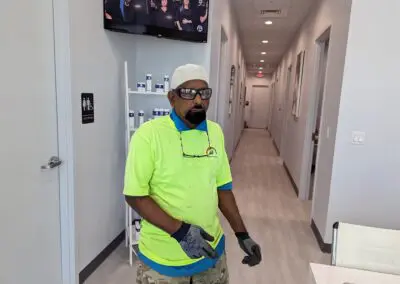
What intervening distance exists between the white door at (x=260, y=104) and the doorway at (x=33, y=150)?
12851 mm

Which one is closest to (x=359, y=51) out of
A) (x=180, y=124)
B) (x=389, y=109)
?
(x=389, y=109)

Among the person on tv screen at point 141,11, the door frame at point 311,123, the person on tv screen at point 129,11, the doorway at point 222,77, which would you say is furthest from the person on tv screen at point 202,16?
the door frame at point 311,123

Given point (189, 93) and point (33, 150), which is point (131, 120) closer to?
point (33, 150)

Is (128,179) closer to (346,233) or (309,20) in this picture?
(346,233)

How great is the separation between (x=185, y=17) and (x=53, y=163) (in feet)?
5.06

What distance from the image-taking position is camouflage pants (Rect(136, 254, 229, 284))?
119 centimetres

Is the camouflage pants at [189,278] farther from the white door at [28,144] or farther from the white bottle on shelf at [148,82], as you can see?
the white bottle on shelf at [148,82]

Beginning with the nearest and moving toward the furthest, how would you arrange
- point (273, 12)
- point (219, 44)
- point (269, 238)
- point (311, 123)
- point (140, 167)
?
point (140, 167), point (269, 238), point (219, 44), point (311, 123), point (273, 12)

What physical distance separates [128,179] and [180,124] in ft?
0.97

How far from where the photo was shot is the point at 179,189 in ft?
3.83

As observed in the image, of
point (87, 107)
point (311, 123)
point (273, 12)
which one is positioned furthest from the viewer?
point (273, 12)

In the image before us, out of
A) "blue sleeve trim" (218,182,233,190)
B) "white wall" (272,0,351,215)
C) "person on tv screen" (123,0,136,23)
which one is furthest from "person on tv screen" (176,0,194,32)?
"blue sleeve trim" (218,182,233,190)

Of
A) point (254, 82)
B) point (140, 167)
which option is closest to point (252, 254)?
point (140, 167)

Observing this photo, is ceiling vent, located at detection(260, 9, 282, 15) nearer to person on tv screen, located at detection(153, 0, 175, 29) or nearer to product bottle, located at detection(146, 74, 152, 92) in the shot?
person on tv screen, located at detection(153, 0, 175, 29)
